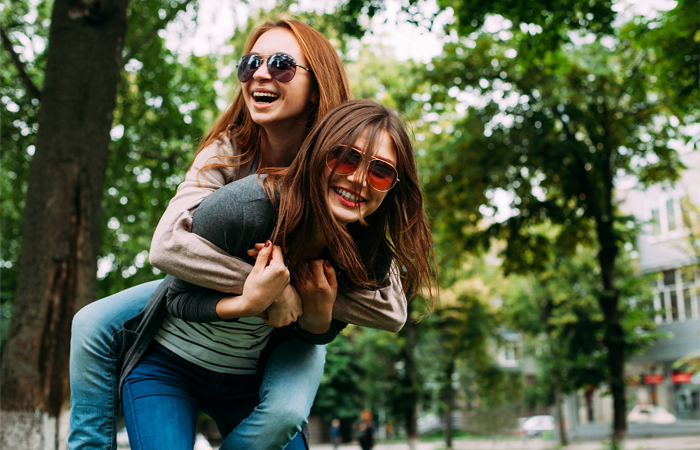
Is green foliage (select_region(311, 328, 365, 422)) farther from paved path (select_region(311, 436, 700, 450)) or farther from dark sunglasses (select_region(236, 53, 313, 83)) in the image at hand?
dark sunglasses (select_region(236, 53, 313, 83))

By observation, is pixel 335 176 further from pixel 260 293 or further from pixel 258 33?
pixel 258 33

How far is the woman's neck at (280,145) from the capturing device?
2.24 metres

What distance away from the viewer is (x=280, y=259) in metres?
1.86

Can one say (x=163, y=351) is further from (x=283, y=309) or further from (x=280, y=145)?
(x=280, y=145)

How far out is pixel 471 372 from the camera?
30.6 meters

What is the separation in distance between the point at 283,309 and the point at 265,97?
764 mm

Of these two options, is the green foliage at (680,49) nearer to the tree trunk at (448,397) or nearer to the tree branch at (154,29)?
the tree branch at (154,29)

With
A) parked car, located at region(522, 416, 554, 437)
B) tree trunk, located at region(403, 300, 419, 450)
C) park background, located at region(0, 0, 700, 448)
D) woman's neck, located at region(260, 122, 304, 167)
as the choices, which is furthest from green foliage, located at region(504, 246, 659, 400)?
woman's neck, located at region(260, 122, 304, 167)

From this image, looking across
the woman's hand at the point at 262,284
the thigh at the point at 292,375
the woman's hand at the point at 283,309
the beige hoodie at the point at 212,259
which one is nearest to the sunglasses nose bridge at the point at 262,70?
the beige hoodie at the point at 212,259

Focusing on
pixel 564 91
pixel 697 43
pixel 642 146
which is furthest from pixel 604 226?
pixel 697 43

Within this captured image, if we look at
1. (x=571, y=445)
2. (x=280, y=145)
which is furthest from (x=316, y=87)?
(x=571, y=445)

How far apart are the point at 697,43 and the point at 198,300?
31.7 feet

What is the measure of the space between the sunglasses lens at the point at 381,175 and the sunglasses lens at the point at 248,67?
0.62 metres

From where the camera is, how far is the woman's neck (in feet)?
7.36
